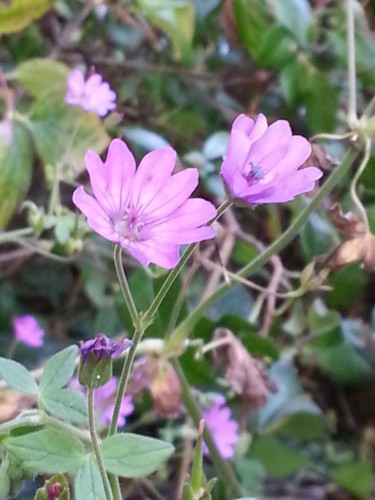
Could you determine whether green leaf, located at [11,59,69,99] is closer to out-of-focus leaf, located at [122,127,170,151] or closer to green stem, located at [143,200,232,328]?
out-of-focus leaf, located at [122,127,170,151]

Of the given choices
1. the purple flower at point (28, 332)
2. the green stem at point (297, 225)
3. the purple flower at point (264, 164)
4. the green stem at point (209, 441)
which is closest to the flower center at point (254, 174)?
the purple flower at point (264, 164)

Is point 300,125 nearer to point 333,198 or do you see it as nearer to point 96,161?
point 333,198

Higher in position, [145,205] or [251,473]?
[145,205]

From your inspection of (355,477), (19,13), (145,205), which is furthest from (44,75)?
(355,477)

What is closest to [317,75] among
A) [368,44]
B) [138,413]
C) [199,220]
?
[368,44]

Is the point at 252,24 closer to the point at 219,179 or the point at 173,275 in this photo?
the point at 219,179

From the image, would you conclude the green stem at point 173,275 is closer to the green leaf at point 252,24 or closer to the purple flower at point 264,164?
the purple flower at point 264,164
